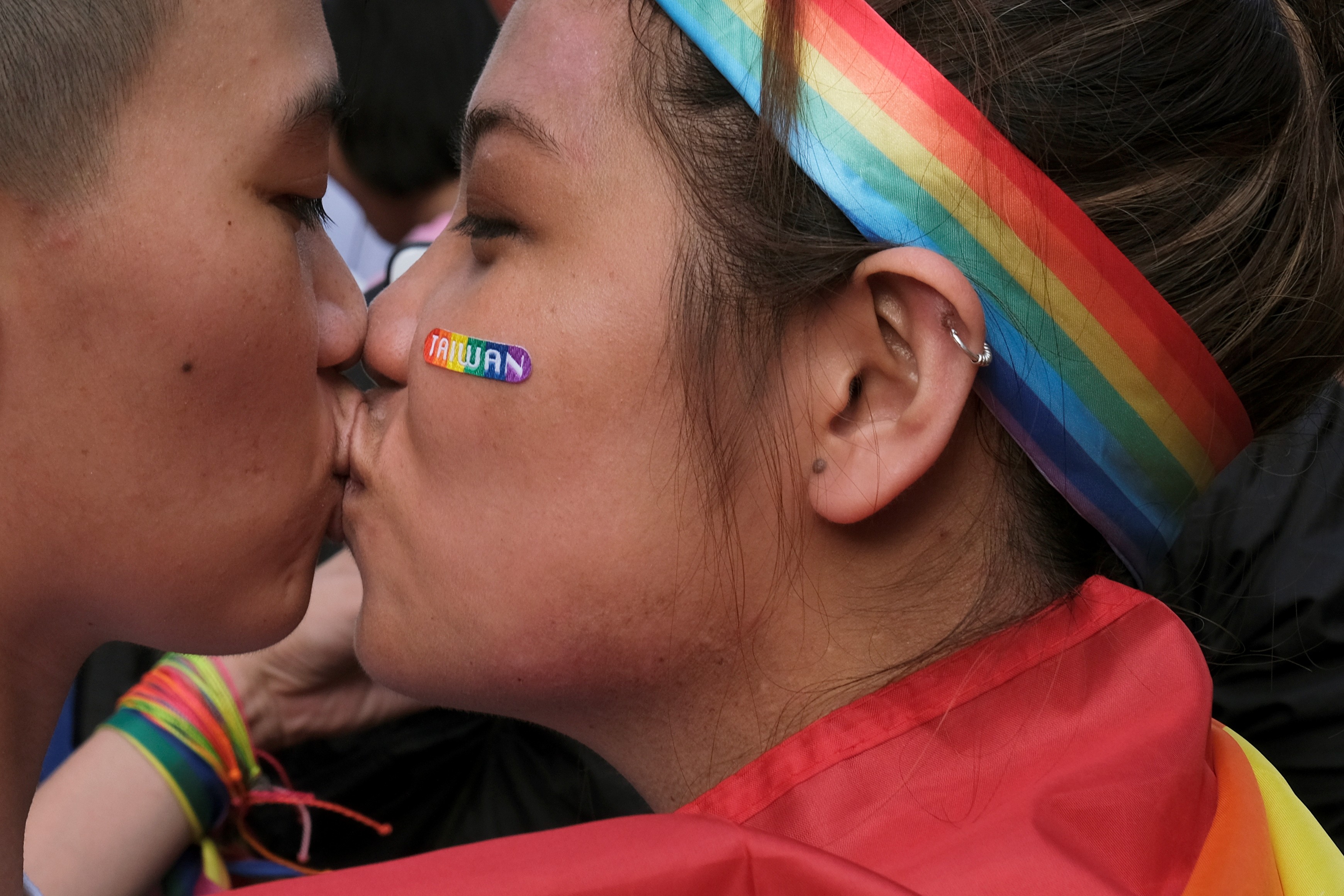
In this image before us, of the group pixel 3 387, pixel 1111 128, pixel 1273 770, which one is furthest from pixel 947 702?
pixel 3 387

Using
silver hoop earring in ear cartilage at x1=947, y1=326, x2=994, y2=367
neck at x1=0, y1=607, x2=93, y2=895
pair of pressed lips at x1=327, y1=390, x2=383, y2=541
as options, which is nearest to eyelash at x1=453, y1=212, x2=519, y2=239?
pair of pressed lips at x1=327, y1=390, x2=383, y2=541

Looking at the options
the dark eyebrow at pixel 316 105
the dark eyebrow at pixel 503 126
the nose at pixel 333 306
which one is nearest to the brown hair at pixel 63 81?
the dark eyebrow at pixel 316 105

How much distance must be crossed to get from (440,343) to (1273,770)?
1.30 meters

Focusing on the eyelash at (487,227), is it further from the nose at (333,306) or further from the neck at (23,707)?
the neck at (23,707)

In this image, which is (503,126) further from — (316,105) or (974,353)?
(974,353)

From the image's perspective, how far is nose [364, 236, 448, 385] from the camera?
1739mm

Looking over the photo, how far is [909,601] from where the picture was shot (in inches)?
62.3

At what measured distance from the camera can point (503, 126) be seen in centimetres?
158

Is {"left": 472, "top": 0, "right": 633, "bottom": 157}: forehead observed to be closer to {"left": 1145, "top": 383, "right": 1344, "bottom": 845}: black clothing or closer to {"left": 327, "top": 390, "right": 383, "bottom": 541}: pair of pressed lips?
{"left": 327, "top": 390, "right": 383, "bottom": 541}: pair of pressed lips

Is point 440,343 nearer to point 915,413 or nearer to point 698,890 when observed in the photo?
point 915,413

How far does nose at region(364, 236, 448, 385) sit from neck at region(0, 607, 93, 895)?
1.79 feet

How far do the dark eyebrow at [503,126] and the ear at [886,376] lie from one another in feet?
1.37

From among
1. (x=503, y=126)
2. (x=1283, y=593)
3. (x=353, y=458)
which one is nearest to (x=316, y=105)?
(x=503, y=126)

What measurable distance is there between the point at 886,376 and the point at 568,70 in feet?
1.88
